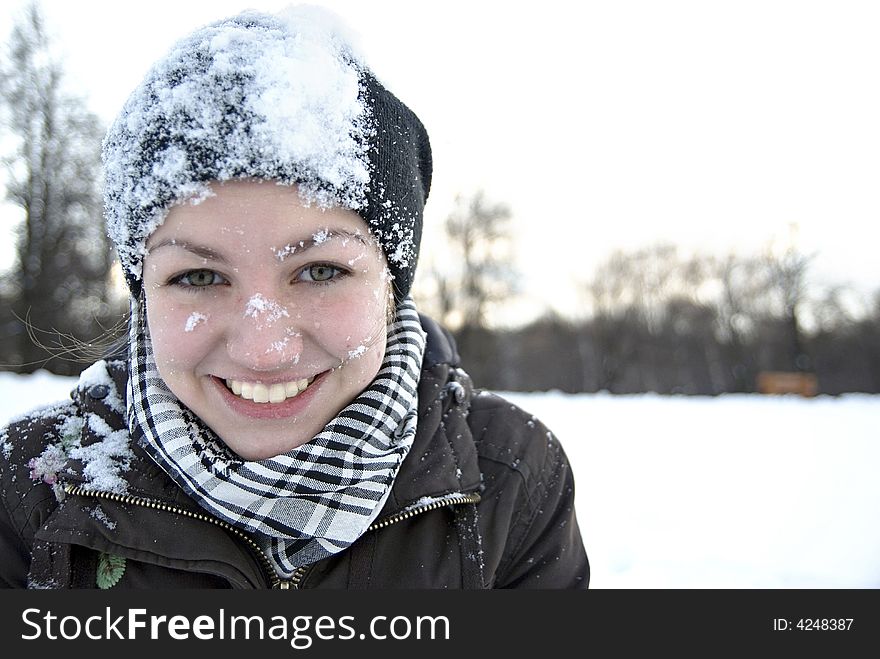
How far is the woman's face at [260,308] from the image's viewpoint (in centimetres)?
119

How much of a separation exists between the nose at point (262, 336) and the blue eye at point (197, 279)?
0.33 ft

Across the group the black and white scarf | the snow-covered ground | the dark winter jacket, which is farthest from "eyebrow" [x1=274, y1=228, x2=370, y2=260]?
the snow-covered ground

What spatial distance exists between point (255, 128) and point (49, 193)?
13.2 meters

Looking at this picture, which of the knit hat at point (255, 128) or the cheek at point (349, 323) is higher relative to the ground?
the knit hat at point (255, 128)

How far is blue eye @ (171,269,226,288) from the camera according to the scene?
1.25m

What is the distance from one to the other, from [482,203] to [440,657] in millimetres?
23024

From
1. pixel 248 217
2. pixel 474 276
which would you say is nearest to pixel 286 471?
pixel 248 217

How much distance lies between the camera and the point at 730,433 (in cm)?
782

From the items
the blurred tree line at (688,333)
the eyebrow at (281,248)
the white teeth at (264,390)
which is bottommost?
the blurred tree line at (688,333)

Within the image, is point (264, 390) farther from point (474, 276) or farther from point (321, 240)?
point (474, 276)

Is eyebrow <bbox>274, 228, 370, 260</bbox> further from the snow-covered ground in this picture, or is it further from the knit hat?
the snow-covered ground

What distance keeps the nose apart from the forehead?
0.45 feet

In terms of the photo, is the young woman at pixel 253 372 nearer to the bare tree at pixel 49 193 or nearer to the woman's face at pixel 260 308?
the woman's face at pixel 260 308

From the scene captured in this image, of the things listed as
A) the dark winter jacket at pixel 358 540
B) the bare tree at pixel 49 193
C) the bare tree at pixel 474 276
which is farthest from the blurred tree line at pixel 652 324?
the dark winter jacket at pixel 358 540
